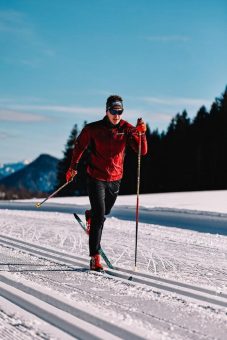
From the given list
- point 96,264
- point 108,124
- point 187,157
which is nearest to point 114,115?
point 108,124

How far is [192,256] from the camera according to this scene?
24.3 feet

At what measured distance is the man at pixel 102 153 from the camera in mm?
5965

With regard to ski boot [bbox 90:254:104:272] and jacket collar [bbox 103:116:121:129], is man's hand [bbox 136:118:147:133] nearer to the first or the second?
jacket collar [bbox 103:116:121:129]

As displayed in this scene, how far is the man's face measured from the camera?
19.6ft

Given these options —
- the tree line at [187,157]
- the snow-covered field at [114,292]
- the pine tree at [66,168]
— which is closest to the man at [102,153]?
the snow-covered field at [114,292]

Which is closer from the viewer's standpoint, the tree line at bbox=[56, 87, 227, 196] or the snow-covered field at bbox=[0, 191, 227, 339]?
the snow-covered field at bbox=[0, 191, 227, 339]

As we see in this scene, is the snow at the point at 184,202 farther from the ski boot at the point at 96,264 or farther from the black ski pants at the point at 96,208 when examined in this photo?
the ski boot at the point at 96,264

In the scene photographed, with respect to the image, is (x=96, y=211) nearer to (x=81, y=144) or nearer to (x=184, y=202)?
(x=81, y=144)

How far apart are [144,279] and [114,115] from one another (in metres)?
1.93

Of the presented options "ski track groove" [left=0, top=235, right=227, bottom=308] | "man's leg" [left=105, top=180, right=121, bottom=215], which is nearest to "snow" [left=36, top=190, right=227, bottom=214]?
"ski track groove" [left=0, top=235, right=227, bottom=308]

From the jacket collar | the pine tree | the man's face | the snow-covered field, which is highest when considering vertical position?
the pine tree

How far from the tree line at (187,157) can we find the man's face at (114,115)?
36403 mm

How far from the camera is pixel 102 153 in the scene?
5996 millimetres

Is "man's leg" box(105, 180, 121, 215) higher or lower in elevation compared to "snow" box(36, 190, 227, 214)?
lower
